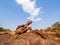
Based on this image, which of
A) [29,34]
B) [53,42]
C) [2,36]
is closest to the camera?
[53,42]

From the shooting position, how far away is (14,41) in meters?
10.7

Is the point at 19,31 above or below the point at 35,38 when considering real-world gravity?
above

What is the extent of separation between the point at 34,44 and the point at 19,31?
180cm

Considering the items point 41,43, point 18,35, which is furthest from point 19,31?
point 41,43

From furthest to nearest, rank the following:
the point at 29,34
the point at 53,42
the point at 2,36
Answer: the point at 2,36 < the point at 29,34 < the point at 53,42

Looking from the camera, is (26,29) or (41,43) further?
(26,29)

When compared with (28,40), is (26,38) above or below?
above

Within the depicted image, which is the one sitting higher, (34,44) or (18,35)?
(18,35)

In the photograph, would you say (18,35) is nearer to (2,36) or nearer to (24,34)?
(24,34)

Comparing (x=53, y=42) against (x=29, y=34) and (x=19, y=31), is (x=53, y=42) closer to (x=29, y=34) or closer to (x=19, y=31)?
(x=29, y=34)

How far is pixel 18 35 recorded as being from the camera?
1145 cm

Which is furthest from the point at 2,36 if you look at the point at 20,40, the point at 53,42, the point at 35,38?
the point at 53,42

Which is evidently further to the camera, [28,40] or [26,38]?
[26,38]

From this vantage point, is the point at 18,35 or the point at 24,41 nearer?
the point at 24,41
